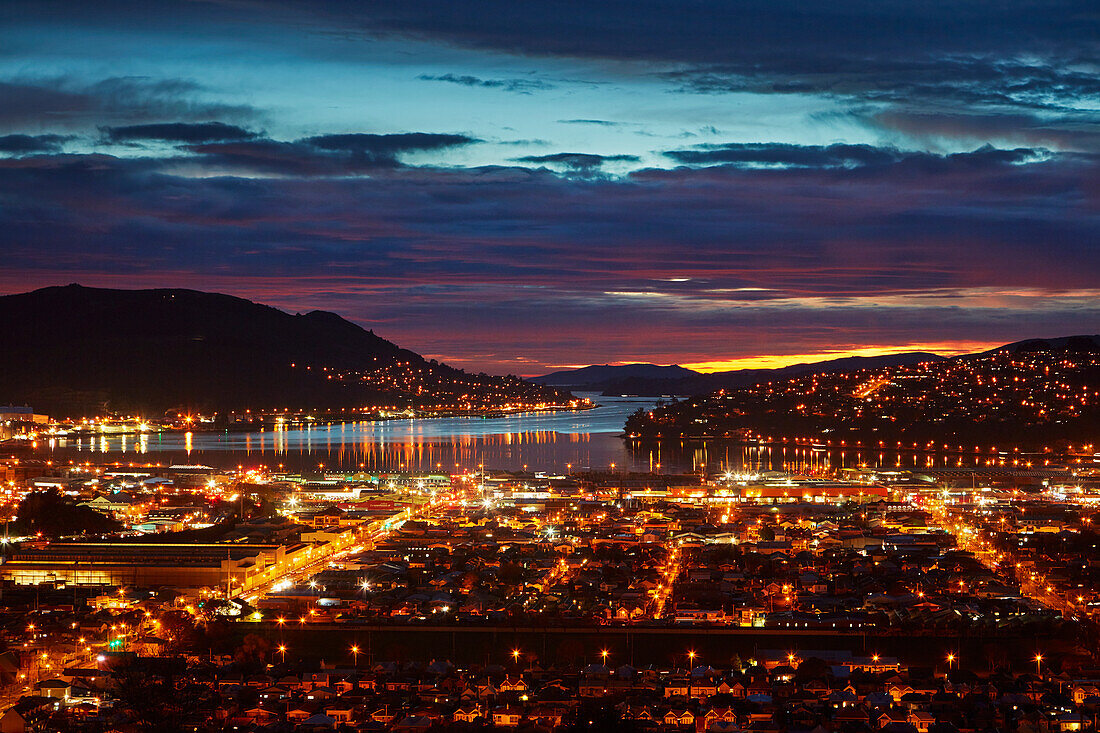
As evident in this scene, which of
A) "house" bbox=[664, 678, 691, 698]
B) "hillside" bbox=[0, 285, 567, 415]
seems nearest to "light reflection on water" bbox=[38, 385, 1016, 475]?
"hillside" bbox=[0, 285, 567, 415]

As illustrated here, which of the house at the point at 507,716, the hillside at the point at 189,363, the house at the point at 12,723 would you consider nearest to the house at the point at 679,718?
the house at the point at 507,716

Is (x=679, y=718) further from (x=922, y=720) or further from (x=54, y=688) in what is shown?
(x=54, y=688)

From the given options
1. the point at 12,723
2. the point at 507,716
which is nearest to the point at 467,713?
the point at 507,716

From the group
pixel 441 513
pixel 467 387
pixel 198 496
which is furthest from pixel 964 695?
pixel 467 387

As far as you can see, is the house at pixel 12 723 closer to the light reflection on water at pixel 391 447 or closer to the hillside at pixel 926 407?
the light reflection on water at pixel 391 447

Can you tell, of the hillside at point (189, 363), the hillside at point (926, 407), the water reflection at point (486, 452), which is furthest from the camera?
the hillside at point (189, 363)

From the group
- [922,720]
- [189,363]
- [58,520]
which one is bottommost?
[922,720]
